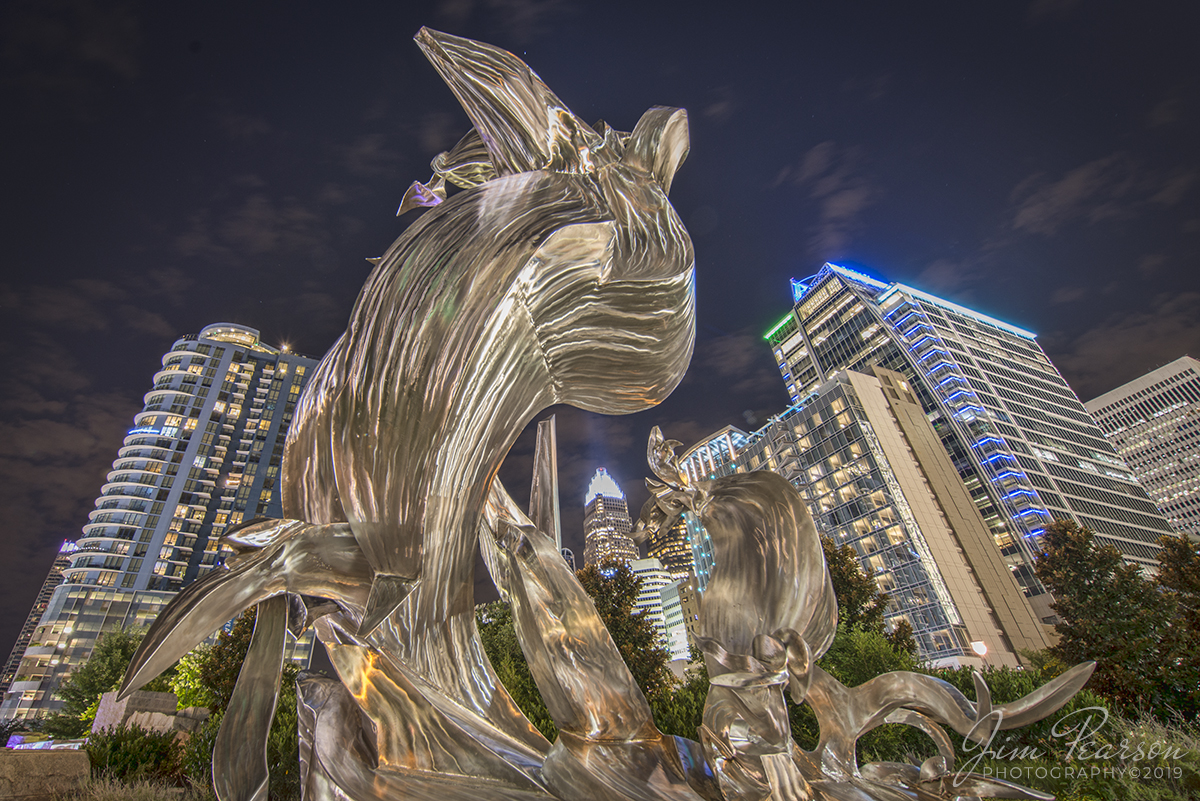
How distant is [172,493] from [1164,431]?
144 meters

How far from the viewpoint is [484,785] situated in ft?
9.14

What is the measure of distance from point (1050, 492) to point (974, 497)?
A: 28.0 feet

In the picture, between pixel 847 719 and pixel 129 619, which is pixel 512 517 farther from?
pixel 129 619

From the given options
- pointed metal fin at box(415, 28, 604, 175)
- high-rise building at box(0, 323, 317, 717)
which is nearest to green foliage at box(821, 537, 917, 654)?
pointed metal fin at box(415, 28, 604, 175)

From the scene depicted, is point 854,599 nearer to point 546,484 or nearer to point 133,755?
point 546,484

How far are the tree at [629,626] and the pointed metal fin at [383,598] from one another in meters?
14.4

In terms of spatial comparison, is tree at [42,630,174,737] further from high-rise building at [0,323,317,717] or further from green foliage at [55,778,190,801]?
high-rise building at [0,323,317,717]

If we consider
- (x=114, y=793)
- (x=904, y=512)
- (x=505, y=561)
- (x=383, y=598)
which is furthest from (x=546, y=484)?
(x=904, y=512)

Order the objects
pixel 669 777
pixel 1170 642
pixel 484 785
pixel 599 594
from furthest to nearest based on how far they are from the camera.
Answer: pixel 599 594 → pixel 1170 642 → pixel 669 777 → pixel 484 785

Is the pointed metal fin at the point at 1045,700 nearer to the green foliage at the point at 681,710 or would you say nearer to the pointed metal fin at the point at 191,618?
the pointed metal fin at the point at 191,618

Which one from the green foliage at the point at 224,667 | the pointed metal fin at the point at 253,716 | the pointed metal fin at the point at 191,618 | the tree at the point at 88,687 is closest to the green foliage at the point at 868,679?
the pointed metal fin at the point at 253,716

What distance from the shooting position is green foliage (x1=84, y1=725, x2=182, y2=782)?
29.0 feet

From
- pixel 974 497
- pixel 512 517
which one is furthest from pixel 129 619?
→ pixel 974 497

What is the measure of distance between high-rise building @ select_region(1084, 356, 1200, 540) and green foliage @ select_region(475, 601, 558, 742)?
109364mm
